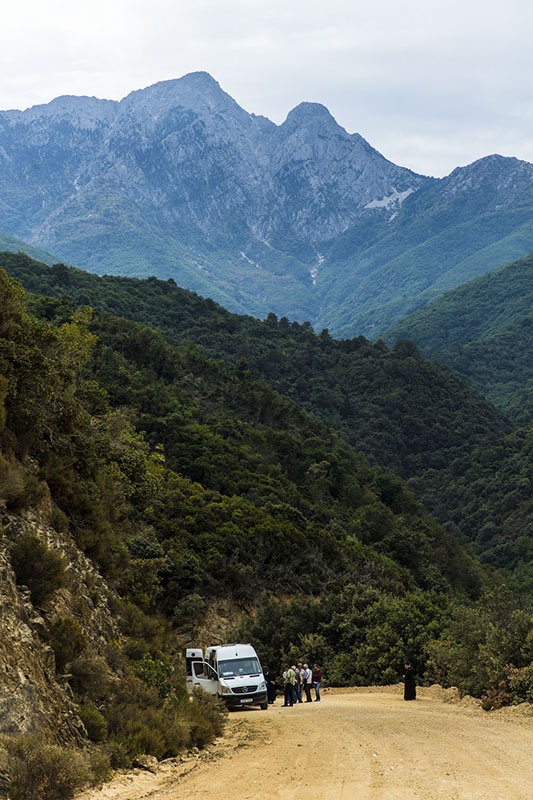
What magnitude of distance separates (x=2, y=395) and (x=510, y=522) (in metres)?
70.5

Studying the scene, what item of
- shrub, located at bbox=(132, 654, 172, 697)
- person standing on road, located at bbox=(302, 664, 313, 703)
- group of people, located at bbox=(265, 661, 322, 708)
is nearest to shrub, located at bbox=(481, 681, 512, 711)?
group of people, located at bbox=(265, 661, 322, 708)

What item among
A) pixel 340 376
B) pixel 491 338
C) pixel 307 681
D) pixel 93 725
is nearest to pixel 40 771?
pixel 93 725

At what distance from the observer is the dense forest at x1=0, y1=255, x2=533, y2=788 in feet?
52.5

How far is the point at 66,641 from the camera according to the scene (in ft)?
38.0

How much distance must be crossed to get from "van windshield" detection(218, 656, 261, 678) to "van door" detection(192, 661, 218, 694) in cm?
25

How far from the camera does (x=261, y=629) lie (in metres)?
28.2

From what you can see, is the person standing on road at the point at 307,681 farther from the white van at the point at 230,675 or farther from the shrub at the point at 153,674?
the shrub at the point at 153,674

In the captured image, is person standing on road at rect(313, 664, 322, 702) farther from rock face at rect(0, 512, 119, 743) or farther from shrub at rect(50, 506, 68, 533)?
shrub at rect(50, 506, 68, 533)

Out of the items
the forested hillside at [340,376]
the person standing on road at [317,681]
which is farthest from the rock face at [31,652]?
the forested hillside at [340,376]

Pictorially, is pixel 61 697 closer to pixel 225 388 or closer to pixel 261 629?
pixel 261 629

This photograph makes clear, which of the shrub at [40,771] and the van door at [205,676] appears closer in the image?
the shrub at [40,771]

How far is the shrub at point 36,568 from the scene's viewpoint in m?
11.6

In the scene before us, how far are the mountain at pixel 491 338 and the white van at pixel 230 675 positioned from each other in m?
95.7

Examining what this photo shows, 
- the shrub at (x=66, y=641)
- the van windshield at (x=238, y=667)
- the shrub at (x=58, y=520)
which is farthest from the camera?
the van windshield at (x=238, y=667)
